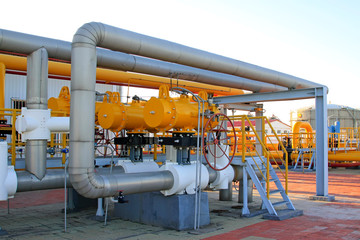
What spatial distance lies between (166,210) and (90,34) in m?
4.40

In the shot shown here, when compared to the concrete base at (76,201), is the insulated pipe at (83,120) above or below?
above

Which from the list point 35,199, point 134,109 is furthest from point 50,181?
point 35,199

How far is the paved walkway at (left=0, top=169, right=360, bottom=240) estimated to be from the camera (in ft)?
27.3

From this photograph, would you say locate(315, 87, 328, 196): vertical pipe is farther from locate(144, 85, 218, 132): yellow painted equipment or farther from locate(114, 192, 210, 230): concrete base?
locate(144, 85, 218, 132): yellow painted equipment

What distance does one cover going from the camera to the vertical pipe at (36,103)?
835 cm

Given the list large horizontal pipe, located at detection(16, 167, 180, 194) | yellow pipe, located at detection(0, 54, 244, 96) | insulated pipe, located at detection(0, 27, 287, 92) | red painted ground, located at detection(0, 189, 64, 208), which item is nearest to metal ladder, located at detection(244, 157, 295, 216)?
large horizontal pipe, located at detection(16, 167, 180, 194)

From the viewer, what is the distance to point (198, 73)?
45.9 ft

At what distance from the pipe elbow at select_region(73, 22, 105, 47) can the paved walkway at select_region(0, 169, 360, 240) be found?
13.5 ft

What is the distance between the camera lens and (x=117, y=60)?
11625 mm

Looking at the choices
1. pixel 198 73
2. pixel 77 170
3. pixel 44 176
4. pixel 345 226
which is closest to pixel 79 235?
pixel 44 176

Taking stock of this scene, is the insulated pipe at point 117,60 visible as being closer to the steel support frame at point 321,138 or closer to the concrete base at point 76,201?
the steel support frame at point 321,138

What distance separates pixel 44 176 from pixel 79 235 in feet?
4.95

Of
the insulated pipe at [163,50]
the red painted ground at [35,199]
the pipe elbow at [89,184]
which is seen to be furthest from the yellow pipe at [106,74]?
the red painted ground at [35,199]

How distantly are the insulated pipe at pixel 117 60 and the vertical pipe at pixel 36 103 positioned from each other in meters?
0.54
